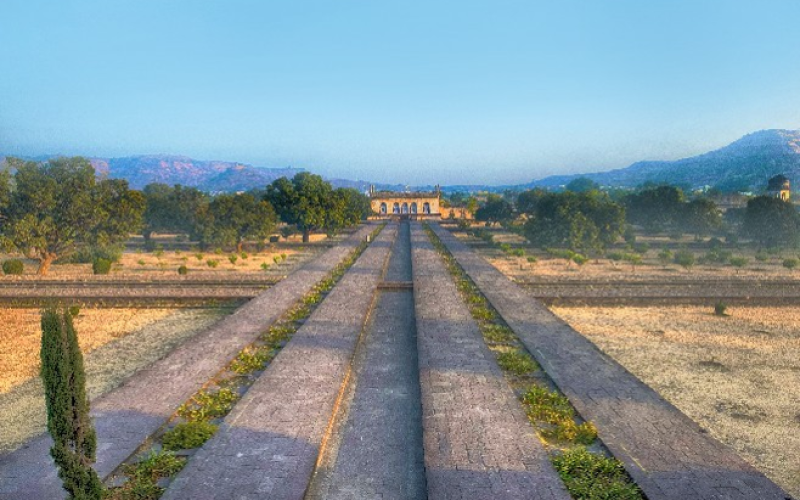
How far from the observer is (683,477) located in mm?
7758

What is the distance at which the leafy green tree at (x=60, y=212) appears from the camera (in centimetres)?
2866

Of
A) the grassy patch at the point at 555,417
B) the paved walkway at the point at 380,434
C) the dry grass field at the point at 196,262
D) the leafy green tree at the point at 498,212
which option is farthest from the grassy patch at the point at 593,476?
the leafy green tree at the point at 498,212

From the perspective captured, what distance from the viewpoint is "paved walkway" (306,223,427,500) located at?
7.96 meters

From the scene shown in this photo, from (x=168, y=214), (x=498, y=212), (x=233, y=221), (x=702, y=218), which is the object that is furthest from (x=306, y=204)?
(x=702, y=218)

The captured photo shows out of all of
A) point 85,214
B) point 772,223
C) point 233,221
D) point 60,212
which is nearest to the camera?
point 60,212

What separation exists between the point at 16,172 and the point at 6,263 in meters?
5.12

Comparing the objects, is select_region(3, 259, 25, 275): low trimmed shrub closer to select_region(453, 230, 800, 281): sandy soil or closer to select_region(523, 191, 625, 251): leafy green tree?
select_region(453, 230, 800, 281): sandy soil

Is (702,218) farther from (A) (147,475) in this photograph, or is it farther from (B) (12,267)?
(A) (147,475)

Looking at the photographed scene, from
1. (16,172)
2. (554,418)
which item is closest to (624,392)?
(554,418)

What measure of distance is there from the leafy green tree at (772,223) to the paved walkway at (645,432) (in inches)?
1386

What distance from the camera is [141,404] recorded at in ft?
34.7

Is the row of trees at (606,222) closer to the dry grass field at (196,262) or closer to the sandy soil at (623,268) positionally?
the sandy soil at (623,268)

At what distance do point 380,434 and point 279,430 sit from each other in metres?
1.77

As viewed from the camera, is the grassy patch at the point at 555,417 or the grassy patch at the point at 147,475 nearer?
the grassy patch at the point at 147,475
